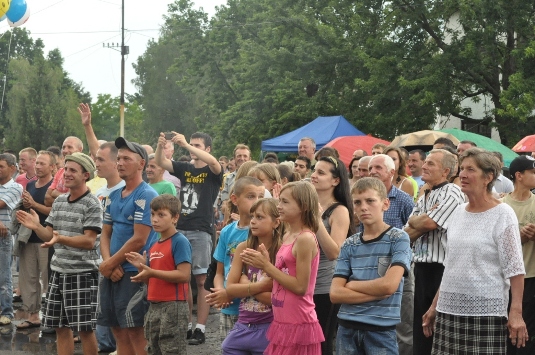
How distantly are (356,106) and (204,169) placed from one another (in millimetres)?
22686

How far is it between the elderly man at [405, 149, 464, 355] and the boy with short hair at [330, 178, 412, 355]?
4.79ft

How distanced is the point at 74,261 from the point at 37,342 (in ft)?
8.10

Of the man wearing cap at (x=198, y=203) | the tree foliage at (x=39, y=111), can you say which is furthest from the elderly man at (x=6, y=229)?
the tree foliage at (x=39, y=111)

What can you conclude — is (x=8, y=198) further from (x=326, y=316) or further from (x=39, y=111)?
(x=39, y=111)

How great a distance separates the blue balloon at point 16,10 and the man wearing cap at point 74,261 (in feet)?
27.3

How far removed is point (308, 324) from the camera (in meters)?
5.79

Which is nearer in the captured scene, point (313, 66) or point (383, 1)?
point (383, 1)

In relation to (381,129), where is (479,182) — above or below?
below

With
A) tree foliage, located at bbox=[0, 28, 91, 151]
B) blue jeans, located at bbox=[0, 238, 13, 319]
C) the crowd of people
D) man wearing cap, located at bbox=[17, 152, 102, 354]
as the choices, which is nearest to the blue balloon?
blue jeans, located at bbox=[0, 238, 13, 319]

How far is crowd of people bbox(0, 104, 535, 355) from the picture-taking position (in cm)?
567

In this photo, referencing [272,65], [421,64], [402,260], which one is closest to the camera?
[402,260]

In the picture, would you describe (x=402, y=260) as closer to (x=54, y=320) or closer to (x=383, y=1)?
(x=54, y=320)

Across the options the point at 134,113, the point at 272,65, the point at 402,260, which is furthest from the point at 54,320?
the point at 134,113

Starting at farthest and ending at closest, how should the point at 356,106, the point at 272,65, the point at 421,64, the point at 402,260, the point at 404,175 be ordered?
the point at 272,65 < the point at 356,106 < the point at 421,64 < the point at 404,175 < the point at 402,260
